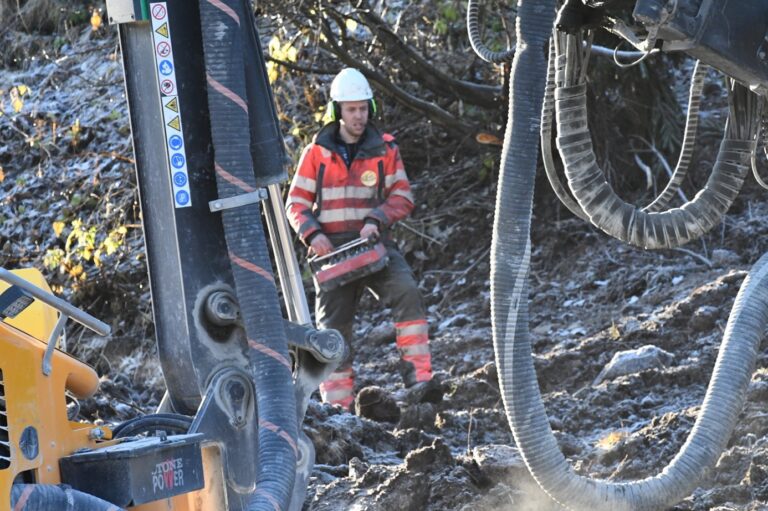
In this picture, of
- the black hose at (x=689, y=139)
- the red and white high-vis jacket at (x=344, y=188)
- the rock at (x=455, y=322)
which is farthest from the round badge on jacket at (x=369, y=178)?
the black hose at (x=689, y=139)

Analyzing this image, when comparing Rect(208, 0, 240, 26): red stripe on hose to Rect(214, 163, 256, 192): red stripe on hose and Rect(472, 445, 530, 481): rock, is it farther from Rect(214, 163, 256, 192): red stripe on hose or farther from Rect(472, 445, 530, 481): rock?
Rect(472, 445, 530, 481): rock

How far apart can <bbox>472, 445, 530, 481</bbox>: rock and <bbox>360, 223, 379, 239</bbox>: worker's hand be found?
271cm

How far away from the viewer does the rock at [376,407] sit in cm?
744

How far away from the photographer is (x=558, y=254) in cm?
1073

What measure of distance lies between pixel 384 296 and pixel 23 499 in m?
5.26

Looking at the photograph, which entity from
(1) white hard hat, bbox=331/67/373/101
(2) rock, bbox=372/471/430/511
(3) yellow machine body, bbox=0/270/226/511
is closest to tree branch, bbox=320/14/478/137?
(1) white hard hat, bbox=331/67/373/101

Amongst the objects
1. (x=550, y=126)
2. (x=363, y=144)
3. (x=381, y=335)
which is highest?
(x=550, y=126)

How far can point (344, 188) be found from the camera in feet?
27.3

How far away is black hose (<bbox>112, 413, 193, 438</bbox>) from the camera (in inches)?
159


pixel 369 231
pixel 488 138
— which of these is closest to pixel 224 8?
pixel 369 231

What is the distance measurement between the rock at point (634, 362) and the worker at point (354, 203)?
120cm

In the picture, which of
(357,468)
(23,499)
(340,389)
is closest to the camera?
(23,499)

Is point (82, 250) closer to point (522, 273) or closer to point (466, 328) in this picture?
point (466, 328)

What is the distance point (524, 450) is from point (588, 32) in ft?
4.02
